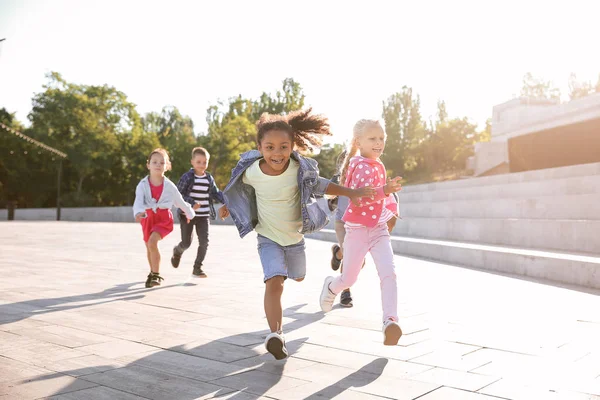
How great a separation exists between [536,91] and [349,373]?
7380cm

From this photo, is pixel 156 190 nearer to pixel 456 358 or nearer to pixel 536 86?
pixel 456 358

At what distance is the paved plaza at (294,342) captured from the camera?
10.4ft

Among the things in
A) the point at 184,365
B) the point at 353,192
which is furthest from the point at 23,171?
the point at 184,365

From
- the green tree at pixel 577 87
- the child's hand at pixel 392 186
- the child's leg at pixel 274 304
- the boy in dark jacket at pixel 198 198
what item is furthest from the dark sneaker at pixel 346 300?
the green tree at pixel 577 87

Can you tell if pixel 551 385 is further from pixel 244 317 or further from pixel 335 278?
pixel 244 317

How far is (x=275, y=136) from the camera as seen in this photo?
4.23 meters

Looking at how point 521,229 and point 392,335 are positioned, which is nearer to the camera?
point 392,335

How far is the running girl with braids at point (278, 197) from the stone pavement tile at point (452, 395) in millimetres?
1329

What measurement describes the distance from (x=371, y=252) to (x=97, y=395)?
230 centimetres

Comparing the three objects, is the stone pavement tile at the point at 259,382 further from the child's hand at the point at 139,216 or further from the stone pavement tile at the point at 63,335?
the child's hand at the point at 139,216

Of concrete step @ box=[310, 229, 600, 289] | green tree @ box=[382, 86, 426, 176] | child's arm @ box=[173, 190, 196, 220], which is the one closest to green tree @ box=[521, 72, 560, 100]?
green tree @ box=[382, 86, 426, 176]

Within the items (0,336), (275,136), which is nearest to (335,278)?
(275,136)

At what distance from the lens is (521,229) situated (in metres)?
10.9

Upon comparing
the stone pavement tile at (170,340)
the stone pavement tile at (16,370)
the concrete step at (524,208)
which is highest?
the concrete step at (524,208)
